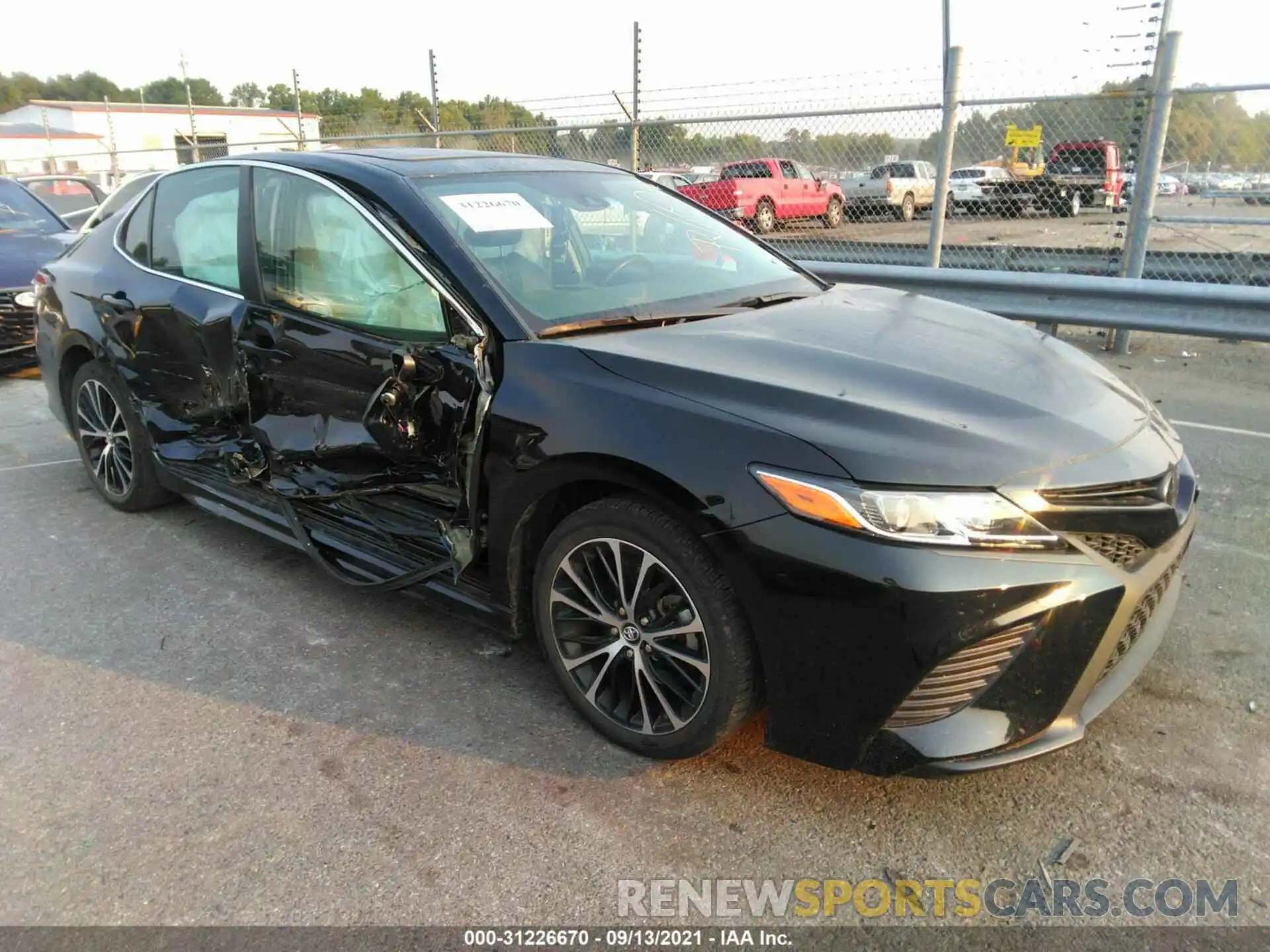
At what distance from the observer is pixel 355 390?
311 centimetres

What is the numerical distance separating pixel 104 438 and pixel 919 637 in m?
4.08

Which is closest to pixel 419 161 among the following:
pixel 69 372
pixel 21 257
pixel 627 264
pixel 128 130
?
pixel 627 264

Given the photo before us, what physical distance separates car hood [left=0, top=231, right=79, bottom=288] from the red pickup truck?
20.1ft

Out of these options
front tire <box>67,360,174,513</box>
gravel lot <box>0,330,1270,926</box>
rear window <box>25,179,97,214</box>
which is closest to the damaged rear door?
gravel lot <box>0,330,1270,926</box>

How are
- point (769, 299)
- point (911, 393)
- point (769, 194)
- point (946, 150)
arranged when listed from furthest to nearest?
point (769, 194)
point (946, 150)
point (769, 299)
point (911, 393)

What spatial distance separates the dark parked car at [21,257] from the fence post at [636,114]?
5.22m

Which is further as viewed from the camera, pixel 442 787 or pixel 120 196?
pixel 120 196

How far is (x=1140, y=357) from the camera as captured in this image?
7461 millimetres

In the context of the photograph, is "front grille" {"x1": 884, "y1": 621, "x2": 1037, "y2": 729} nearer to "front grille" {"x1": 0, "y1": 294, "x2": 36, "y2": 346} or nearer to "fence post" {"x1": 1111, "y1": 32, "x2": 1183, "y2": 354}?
"fence post" {"x1": 1111, "y1": 32, "x2": 1183, "y2": 354}

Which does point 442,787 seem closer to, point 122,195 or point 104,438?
point 104,438

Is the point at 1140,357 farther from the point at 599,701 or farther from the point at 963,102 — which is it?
the point at 599,701

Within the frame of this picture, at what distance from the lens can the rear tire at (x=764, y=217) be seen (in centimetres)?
1212

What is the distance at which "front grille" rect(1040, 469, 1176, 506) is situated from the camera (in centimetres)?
223

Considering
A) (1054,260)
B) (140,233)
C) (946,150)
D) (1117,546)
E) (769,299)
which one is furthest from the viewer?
(1054,260)
